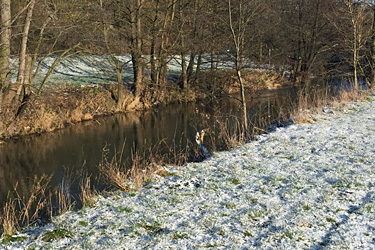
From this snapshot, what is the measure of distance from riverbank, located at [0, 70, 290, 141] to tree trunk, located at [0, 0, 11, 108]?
3.40 ft

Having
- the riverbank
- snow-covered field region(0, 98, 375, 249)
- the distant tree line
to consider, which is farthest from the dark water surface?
snow-covered field region(0, 98, 375, 249)

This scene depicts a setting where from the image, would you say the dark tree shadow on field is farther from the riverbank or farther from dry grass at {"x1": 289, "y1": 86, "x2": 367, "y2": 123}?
the riverbank

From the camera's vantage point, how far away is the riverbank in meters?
14.0

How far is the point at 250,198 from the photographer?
563 centimetres

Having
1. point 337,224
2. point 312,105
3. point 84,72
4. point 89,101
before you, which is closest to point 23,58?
point 89,101

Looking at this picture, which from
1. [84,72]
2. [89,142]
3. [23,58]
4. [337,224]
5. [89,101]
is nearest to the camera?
[337,224]

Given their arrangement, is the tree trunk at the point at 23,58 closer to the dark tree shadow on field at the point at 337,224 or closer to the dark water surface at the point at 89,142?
the dark water surface at the point at 89,142

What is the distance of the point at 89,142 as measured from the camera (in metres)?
13.3

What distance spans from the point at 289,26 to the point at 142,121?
18.2m

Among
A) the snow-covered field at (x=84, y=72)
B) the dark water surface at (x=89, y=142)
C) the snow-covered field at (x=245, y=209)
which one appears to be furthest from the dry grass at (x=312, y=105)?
the snow-covered field at (x=84, y=72)

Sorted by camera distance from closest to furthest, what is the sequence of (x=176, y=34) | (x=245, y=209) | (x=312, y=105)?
1. (x=245, y=209)
2. (x=312, y=105)
3. (x=176, y=34)

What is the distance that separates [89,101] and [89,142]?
16.1ft

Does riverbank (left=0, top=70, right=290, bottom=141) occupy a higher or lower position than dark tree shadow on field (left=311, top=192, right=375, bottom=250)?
higher

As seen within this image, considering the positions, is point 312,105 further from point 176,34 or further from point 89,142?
point 176,34
